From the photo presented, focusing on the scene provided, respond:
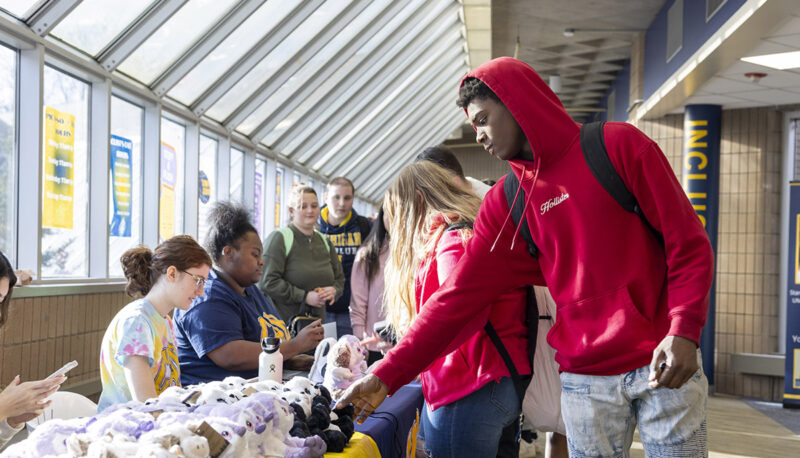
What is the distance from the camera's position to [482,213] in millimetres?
1704

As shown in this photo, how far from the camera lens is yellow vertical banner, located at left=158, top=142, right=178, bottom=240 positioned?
5.77 m

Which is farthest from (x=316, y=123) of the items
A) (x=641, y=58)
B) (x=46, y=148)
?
(x=46, y=148)

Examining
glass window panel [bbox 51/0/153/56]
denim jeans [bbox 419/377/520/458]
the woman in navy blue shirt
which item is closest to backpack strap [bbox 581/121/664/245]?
denim jeans [bbox 419/377/520/458]

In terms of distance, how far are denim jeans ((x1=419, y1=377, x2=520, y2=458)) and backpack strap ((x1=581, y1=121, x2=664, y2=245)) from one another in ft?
1.98

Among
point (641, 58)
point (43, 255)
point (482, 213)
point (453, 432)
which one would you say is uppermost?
point (641, 58)

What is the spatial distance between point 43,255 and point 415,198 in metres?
2.99

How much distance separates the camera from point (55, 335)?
13.6ft

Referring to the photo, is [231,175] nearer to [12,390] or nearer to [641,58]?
[641,58]

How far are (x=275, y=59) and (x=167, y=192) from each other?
1.65 metres

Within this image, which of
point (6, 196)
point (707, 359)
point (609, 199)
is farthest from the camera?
point (707, 359)

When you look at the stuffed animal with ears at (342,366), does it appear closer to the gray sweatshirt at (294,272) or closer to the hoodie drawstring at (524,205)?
the hoodie drawstring at (524,205)

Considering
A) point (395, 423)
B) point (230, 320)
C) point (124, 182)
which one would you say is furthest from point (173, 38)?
point (395, 423)

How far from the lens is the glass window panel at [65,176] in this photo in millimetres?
4281

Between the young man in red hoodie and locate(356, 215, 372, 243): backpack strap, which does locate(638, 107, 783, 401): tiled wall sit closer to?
locate(356, 215, 372, 243): backpack strap
